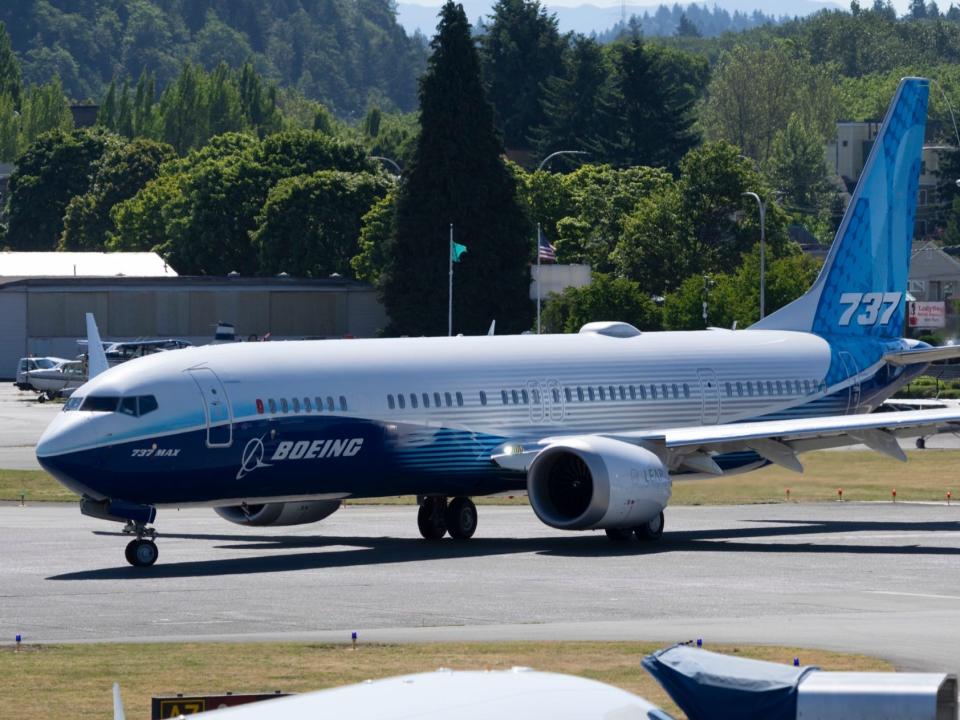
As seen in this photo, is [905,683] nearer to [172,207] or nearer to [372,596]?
[372,596]

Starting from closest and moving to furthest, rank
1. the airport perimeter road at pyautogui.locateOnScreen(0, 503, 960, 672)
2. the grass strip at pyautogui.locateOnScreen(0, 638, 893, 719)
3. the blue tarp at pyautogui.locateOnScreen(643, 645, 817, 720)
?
the blue tarp at pyautogui.locateOnScreen(643, 645, 817, 720)
the grass strip at pyautogui.locateOnScreen(0, 638, 893, 719)
the airport perimeter road at pyautogui.locateOnScreen(0, 503, 960, 672)

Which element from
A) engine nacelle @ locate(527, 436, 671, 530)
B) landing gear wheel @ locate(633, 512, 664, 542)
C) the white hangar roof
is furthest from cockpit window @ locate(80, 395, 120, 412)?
the white hangar roof

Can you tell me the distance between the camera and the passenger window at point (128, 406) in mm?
36531

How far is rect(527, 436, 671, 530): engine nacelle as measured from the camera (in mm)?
39375

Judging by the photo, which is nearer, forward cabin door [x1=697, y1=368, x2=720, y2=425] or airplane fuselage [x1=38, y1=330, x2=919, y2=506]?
airplane fuselage [x1=38, y1=330, x2=919, y2=506]

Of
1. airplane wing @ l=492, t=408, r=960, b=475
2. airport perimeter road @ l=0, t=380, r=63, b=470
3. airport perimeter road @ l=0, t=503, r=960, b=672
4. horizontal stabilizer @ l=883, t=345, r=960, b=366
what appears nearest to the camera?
airport perimeter road @ l=0, t=503, r=960, b=672

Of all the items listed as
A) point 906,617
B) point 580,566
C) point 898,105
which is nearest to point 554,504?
point 580,566

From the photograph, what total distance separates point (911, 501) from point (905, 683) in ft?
148

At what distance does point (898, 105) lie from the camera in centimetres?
5078

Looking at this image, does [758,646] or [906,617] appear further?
[906,617]

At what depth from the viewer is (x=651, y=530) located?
41.6m

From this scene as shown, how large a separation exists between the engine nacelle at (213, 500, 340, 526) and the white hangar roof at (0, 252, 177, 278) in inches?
4455

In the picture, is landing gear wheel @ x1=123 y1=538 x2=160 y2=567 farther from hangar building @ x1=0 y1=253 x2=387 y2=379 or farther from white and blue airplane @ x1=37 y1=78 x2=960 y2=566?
hangar building @ x1=0 y1=253 x2=387 y2=379

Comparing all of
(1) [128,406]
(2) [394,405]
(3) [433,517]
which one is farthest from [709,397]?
(1) [128,406]
